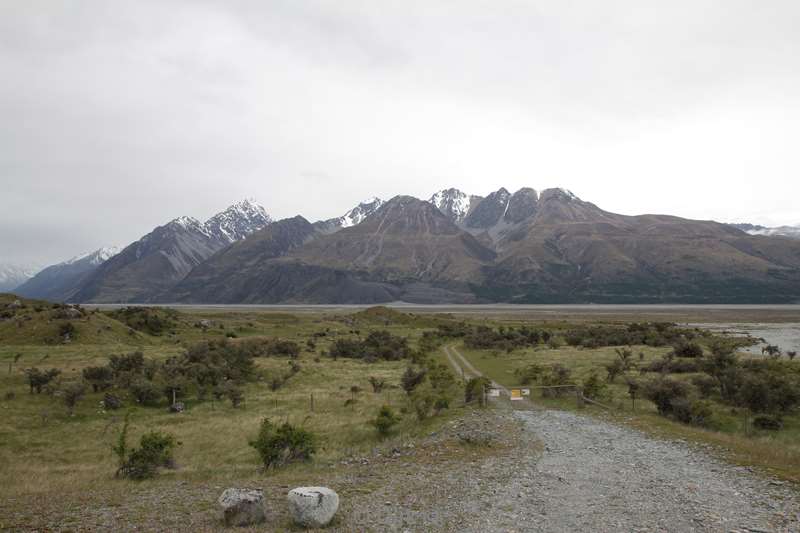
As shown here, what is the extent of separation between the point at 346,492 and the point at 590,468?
8406 millimetres

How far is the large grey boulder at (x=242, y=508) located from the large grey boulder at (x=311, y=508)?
1015mm

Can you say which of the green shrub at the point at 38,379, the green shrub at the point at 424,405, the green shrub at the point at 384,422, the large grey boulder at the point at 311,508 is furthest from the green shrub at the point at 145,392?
the large grey boulder at the point at 311,508

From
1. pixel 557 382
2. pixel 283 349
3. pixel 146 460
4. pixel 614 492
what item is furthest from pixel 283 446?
pixel 283 349

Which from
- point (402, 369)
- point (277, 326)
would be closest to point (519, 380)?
point (402, 369)

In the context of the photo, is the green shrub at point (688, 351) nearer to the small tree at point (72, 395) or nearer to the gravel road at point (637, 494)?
the gravel road at point (637, 494)

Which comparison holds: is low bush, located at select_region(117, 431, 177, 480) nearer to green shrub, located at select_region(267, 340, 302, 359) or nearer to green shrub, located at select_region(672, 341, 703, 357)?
green shrub, located at select_region(267, 340, 302, 359)

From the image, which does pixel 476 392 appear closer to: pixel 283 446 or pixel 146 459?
pixel 283 446

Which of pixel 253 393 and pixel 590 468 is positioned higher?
A: pixel 590 468

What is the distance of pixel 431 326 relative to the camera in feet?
363

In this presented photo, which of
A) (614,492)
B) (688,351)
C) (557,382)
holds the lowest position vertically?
(688,351)

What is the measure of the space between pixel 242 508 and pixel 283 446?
23.9 ft

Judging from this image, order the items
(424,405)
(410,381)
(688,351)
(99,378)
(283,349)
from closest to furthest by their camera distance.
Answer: (424,405) < (99,378) < (410,381) < (688,351) < (283,349)

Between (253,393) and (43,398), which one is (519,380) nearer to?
(253,393)

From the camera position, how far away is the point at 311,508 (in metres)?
11.6
